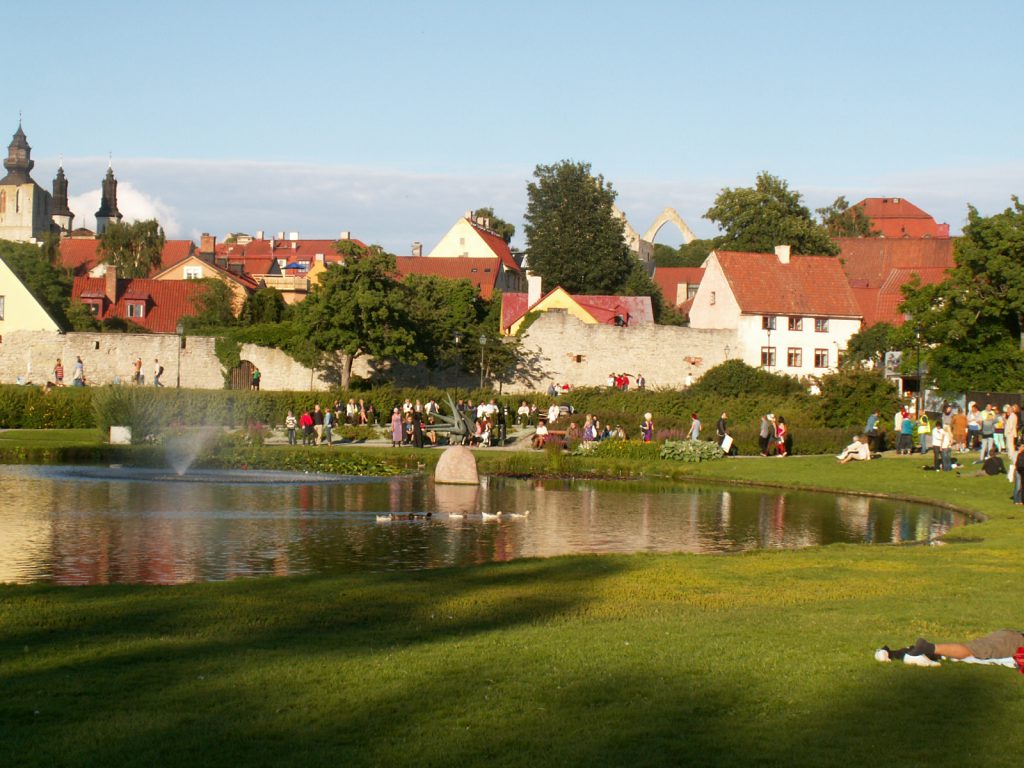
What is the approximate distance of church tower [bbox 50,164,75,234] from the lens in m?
176

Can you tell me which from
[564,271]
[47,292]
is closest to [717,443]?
[47,292]

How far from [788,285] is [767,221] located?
1429 cm

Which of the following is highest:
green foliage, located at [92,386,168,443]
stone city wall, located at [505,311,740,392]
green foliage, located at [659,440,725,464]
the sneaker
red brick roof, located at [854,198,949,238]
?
red brick roof, located at [854,198,949,238]

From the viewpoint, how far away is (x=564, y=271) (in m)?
94.8

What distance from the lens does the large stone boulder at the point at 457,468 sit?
107 ft

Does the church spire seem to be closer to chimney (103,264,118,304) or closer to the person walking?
chimney (103,264,118,304)

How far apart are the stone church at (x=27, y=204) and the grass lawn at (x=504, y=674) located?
146 meters

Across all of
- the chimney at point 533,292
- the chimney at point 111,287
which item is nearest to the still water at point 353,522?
the chimney at point 533,292

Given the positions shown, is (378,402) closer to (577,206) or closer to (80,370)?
(80,370)

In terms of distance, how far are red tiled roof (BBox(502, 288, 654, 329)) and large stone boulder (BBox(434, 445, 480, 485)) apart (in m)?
42.4

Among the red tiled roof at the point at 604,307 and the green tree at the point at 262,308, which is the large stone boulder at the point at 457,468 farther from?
the red tiled roof at the point at 604,307

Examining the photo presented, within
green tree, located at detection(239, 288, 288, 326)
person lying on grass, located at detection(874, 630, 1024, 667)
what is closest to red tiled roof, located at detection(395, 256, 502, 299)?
green tree, located at detection(239, 288, 288, 326)

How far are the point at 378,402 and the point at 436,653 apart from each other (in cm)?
4397

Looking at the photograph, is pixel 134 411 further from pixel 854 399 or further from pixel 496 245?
pixel 496 245
